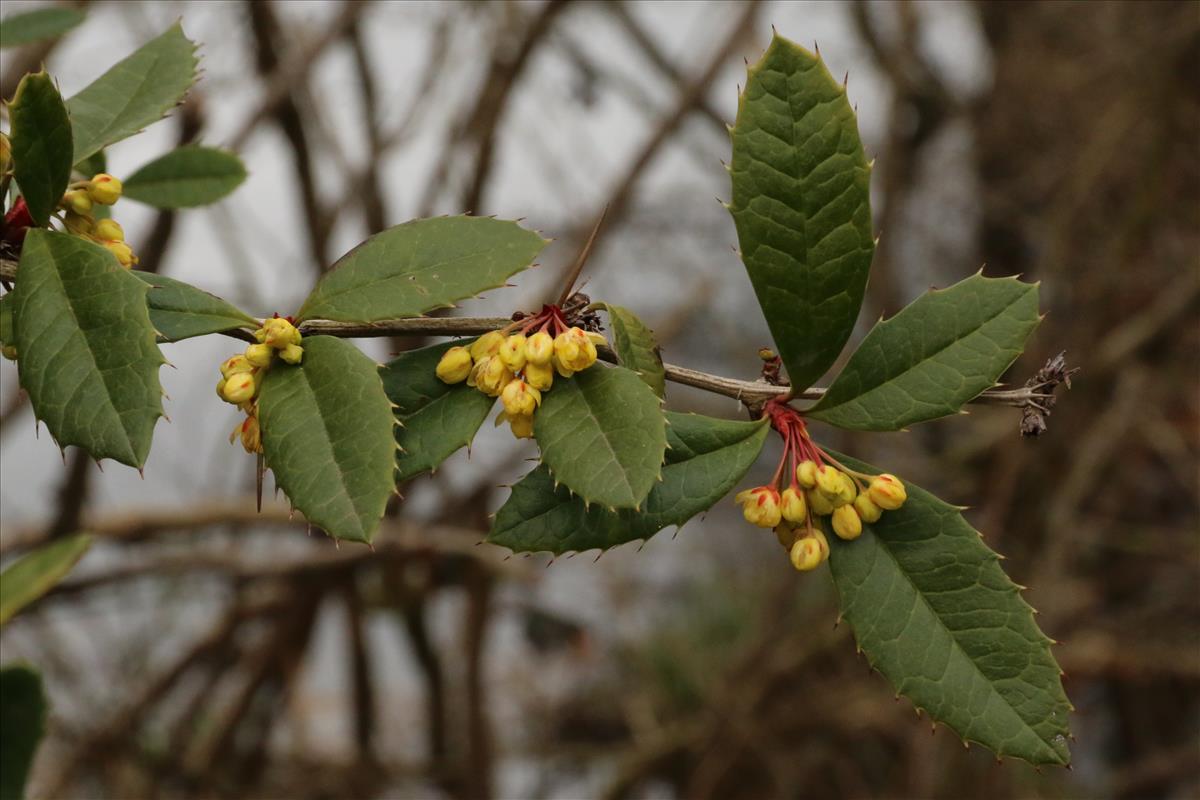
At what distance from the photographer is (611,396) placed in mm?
545

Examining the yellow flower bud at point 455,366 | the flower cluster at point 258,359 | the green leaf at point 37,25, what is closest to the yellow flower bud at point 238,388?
the flower cluster at point 258,359

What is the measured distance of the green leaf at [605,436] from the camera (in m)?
0.51

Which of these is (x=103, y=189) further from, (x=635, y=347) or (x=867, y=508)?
(x=867, y=508)

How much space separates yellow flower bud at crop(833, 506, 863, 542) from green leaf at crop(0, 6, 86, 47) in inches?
28.1

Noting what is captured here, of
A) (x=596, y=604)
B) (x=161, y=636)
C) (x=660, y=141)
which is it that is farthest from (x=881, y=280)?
(x=161, y=636)

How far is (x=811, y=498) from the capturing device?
2.00 ft

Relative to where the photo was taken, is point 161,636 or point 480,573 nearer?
point 480,573

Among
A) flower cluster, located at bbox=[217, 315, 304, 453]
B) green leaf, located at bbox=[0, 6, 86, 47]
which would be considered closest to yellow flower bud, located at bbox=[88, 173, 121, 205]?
flower cluster, located at bbox=[217, 315, 304, 453]

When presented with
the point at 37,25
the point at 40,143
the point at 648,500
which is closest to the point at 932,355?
the point at 648,500

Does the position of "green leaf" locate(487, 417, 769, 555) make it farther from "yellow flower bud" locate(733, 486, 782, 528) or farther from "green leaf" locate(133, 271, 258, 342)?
"green leaf" locate(133, 271, 258, 342)

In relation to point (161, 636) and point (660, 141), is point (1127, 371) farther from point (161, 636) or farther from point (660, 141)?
point (161, 636)

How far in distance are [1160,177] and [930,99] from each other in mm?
1143

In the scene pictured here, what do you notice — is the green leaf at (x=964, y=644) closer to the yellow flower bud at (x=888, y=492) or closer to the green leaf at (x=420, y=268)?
the yellow flower bud at (x=888, y=492)

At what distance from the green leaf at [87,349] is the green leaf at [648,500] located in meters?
0.19
